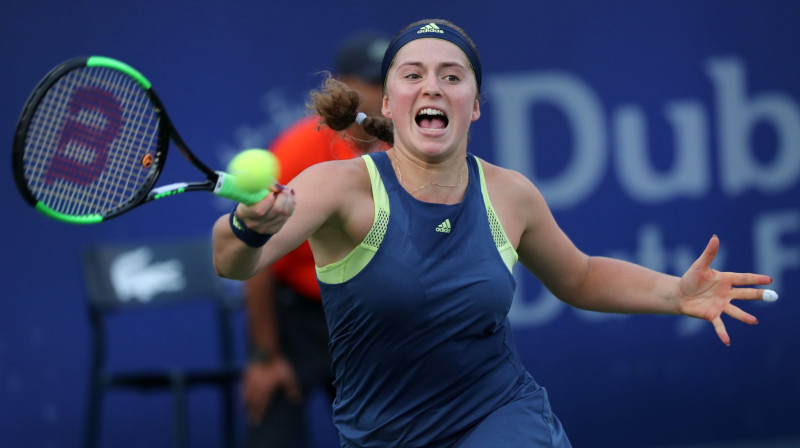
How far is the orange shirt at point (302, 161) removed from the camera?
14.8 ft

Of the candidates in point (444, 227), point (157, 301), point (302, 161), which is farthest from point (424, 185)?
point (157, 301)

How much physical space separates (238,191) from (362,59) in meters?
2.18

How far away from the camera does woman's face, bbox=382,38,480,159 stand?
314 cm

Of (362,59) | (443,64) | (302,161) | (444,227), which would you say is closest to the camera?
(444,227)

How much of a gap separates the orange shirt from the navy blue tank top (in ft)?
4.57

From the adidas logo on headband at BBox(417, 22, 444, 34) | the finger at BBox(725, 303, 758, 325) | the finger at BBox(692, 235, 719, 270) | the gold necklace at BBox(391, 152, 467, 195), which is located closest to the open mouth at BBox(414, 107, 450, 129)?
the gold necklace at BBox(391, 152, 467, 195)

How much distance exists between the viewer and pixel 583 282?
11.5 feet

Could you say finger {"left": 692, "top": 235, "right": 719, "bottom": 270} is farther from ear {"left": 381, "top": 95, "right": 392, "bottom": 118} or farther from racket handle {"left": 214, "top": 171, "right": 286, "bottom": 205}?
racket handle {"left": 214, "top": 171, "right": 286, "bottom": 205}

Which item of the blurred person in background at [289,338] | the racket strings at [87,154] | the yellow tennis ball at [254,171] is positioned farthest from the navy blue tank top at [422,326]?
the blurred person in background at [289,338]

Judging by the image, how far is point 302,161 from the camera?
453cm

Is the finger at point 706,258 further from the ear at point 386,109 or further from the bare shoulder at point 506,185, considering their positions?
the ear at point 386,109

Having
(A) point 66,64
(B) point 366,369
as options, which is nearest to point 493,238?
(B) point 366,369

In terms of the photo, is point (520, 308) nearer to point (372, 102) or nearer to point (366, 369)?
point (372, 102)

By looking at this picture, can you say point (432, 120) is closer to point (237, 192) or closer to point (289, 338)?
point (237, 192)
